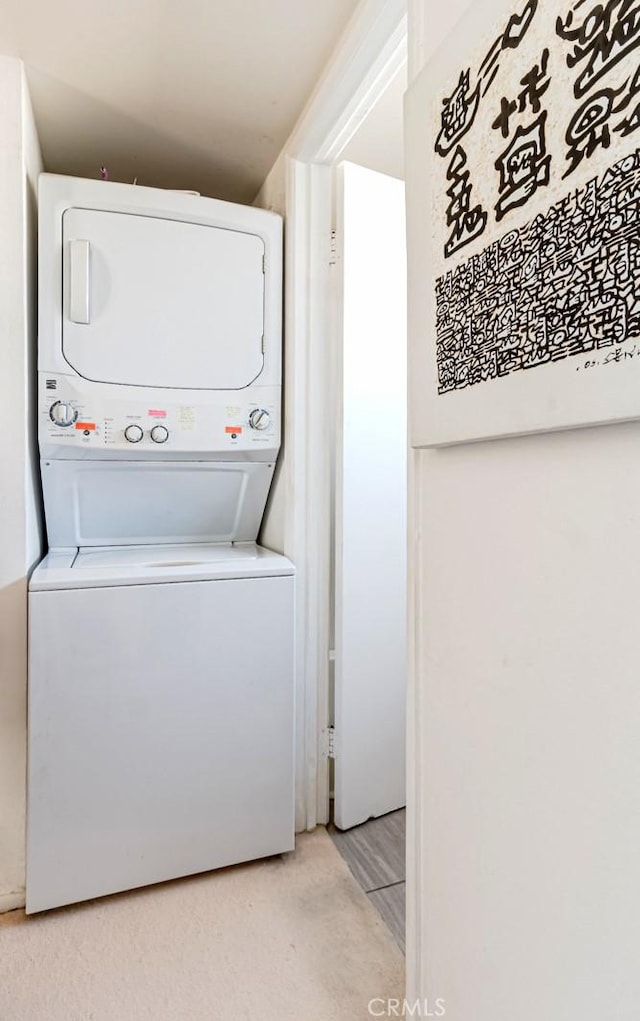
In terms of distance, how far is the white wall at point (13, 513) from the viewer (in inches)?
59.4

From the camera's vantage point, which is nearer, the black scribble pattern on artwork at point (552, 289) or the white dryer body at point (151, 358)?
the black scribble pattern on artwork at point (552, 289)

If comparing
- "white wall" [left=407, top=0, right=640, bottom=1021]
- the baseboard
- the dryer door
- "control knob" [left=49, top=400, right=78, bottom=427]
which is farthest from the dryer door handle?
the baseboard

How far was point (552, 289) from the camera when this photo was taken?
0.68m

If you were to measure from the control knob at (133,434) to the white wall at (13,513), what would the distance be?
0.29 m

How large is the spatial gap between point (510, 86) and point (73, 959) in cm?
203

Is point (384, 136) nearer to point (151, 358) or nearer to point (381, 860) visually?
point (151, 358)

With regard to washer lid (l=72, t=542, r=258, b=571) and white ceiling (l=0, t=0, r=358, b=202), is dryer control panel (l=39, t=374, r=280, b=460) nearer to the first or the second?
washer lid (l=72, t=542, r=258, b=571)

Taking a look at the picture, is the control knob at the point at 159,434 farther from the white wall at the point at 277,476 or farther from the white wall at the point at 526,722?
the white wall at the point at 526,722

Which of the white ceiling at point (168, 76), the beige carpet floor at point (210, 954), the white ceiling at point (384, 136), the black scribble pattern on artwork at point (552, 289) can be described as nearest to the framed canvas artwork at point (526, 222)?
the black scribble pattern on artwork at point (552, 289)

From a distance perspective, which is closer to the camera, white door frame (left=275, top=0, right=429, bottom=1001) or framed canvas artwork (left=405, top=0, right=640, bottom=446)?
framed canvas artwork (left=405, top=0, right=640, bottom=446)

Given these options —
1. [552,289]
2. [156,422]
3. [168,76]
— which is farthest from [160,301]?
[552,289]

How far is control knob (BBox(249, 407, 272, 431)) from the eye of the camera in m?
1.88

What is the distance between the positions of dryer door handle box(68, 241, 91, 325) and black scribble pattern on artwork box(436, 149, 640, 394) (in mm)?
1212

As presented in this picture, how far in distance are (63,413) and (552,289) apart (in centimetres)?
144
